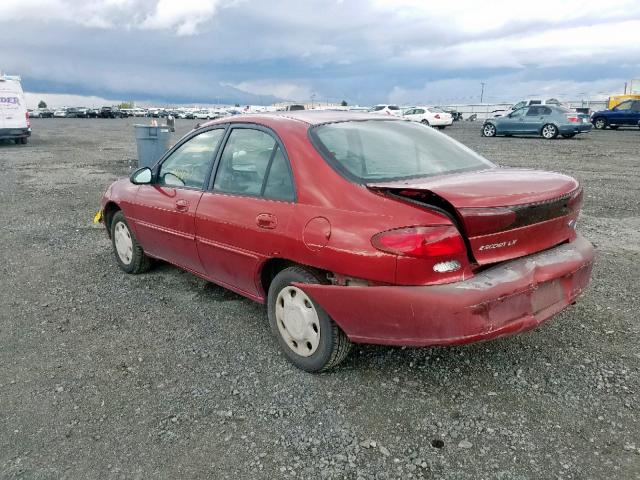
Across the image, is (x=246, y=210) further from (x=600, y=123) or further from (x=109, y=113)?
(x=109, y=113)

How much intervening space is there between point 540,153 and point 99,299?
16012 mm

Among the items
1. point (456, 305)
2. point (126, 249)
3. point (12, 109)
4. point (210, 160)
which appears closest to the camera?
point (456, 305)

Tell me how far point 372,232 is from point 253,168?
4.17 ft

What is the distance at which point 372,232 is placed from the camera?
285 cm

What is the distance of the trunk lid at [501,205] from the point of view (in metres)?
2.81

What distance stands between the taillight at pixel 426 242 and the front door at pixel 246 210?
2.40 ft

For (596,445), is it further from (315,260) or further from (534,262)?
(315,260)

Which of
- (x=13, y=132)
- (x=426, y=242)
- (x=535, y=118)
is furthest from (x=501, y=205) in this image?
(x=13, y=132)

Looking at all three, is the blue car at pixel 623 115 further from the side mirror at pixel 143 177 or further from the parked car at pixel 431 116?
the side mirror at pixel 143 177

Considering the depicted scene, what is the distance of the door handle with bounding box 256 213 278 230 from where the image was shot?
3365 millimetres

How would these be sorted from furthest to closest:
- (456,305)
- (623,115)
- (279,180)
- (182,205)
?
(623,115)
(182,205)
(279,180)
(456,305)

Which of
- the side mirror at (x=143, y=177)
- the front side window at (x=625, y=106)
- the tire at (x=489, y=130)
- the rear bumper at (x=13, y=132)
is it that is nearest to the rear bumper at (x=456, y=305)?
the side mirror at (x=143, y=177)

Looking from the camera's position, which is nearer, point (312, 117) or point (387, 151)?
point (387, 151)

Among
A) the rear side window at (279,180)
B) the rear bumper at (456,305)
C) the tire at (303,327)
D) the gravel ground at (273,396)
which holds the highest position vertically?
the rear side window at (279,180)
